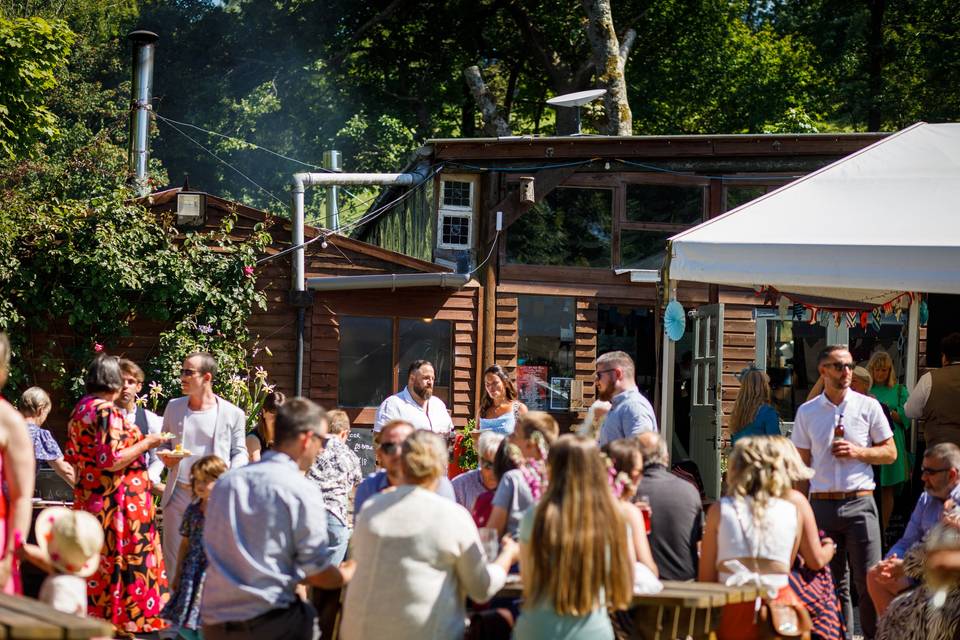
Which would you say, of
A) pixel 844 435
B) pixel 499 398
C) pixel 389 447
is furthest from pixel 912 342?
pixel 389 447

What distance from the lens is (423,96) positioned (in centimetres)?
3055

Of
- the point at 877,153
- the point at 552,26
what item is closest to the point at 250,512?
the point at 877,153

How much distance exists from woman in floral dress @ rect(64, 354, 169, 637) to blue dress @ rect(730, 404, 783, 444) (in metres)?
3.71

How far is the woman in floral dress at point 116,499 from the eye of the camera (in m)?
6.38

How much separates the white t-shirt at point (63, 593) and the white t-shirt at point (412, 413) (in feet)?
11.8

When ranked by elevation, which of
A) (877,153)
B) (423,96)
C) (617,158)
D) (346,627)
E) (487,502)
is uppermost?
(423,96)

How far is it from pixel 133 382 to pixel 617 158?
29.4 feet

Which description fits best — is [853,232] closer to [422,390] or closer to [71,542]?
[422,390]

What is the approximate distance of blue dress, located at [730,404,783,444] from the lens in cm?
761

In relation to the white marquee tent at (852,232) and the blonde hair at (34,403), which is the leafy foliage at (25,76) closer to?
the blonde hair at (34,403)

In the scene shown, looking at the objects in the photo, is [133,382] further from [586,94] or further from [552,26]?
[552,26]

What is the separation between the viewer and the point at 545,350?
50.0ft

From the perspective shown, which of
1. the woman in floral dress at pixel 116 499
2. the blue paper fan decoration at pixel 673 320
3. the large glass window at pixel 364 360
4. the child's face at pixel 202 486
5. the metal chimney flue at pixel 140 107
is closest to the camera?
the child's face at pixel 202 486

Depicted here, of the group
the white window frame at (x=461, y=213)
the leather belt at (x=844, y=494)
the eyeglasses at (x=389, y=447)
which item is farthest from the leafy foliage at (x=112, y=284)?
the eyeglasses at (x=389, y=447)
